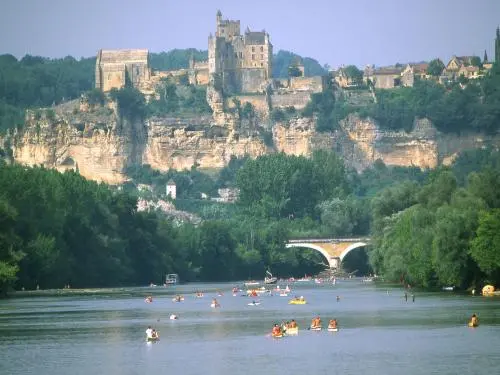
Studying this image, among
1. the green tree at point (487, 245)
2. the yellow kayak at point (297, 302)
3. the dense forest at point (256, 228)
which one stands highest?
the dense forest at point (256, 228)

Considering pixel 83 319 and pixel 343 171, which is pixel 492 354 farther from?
pixel 343 171

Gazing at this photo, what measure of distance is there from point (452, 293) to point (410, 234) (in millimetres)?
10356

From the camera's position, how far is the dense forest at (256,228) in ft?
300

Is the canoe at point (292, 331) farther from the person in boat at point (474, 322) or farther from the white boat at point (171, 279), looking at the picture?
the white boat at point (171, 279)

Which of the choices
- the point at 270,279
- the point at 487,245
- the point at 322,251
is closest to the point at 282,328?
the point at 487,245

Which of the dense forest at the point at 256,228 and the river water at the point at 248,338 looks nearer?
the river water at the point at 248,338

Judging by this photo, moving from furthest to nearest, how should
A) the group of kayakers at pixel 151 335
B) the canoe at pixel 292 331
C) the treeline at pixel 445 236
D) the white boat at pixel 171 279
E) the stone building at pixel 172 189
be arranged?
the stone building at pixel 172 189 < the white boat at pixel 171 279 < the treeline at pixel 445 236 < the canoe at pixel 292 331 < the group of kayakers at pixel 151 335

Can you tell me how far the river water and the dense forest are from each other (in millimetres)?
3102

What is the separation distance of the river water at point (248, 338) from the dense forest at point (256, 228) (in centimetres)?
310

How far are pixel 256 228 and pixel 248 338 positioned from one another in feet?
305

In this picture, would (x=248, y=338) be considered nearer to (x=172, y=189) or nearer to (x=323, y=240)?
(x=323, y=240)

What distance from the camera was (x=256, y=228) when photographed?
6378 inches

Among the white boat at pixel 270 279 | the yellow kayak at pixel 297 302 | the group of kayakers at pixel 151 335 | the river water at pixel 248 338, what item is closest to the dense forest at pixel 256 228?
the white boat at pixel 270 279

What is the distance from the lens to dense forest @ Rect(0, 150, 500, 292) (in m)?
91.4
